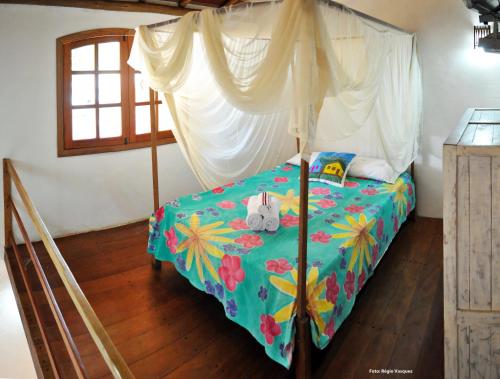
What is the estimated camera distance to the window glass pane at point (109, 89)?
402 cm

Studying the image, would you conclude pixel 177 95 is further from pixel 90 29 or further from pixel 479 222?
pixel 479 222

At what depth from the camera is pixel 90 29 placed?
3752 millimetres

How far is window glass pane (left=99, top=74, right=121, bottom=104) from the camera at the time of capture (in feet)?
13.2

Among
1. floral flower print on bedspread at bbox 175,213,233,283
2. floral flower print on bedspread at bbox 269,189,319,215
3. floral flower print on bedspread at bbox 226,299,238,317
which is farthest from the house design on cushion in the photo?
floral flower print on bedspread at bbox 226,299,238,317

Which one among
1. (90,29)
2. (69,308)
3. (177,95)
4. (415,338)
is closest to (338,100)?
(177,95)

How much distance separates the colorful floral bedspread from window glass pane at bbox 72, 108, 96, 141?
1.41 metres

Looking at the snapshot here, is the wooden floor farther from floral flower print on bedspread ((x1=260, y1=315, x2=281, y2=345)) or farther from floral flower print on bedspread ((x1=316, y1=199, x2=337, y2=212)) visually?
floral flower print on bedspread ((x1=316, y1=199, x2=337, y2=212))

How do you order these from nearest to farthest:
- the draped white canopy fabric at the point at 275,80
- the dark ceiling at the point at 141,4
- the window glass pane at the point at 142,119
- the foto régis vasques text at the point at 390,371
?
the draped white canopy fabric at the point at 275,80
the foto régis vasques text at the point at 390,371
the dark ceiling at the point at 141,4
the window glass pane at the point at 142,119

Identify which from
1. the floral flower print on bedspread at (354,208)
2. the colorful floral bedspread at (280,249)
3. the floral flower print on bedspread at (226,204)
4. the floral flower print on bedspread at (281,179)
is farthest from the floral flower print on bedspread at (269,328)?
the floral flower print on bedspread at (281,179)

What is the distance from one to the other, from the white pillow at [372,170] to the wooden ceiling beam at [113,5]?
2.56 metres

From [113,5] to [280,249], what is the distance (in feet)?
9.69

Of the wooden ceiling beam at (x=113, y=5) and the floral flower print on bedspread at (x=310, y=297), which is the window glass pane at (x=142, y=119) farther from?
the floral flower print on bedspread at (x=310, y=297)

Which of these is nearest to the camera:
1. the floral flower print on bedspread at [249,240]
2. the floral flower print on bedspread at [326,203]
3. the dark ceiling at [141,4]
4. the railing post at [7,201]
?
the floral flower print on bedspread at [249,240]

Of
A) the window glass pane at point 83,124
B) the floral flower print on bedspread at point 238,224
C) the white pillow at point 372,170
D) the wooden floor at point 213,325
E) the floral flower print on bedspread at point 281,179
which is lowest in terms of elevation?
the wooden floor at point 213,325
